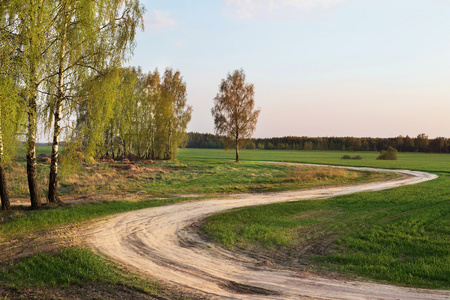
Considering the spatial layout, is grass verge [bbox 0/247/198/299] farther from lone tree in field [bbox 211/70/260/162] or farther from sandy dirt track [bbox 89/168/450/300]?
lone tree in field [bbox 211/70/260/162]

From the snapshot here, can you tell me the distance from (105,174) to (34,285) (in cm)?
2338

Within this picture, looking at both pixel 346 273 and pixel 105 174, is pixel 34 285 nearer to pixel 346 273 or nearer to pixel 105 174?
pixel 346 273

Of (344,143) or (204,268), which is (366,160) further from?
(344,143)

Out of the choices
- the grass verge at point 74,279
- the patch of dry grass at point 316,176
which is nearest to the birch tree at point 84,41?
the grass verge at point 74,279

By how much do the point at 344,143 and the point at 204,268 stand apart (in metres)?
143

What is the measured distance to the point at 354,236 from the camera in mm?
11492

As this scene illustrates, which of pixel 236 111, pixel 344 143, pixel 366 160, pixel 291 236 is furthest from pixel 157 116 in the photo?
pixel 344 143

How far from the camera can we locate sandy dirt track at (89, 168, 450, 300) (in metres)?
6.86

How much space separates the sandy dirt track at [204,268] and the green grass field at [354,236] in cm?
82

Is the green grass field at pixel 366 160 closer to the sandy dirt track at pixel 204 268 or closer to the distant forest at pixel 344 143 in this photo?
the distant forest at pixel 344 143

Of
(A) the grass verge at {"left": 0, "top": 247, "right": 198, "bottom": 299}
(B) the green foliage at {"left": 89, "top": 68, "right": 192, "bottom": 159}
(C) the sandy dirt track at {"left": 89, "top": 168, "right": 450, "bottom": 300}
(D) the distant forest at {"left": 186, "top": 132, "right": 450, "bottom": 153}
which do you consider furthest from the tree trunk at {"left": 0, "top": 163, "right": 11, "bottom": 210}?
(D) the distant forest at {"left": 186, "top": 132, "right": 450, "bottom": 153}

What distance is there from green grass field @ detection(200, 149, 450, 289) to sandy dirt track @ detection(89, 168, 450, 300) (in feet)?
2.70

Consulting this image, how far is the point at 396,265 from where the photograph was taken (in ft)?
28.3

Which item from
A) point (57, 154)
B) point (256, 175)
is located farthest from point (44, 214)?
point (256, 175)
